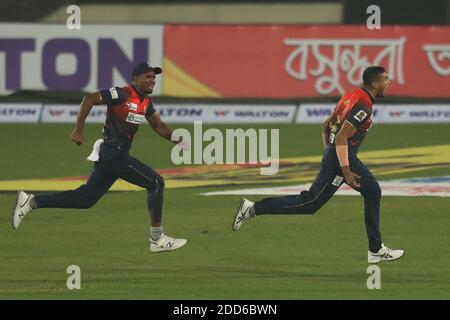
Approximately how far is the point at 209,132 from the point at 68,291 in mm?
16999

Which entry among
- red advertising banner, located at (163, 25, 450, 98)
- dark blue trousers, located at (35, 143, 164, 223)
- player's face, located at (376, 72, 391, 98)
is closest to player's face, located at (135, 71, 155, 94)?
dark blue trousers, located at (35, 143, 164, 223)

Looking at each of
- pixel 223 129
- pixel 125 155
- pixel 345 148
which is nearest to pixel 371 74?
pixel 345 148

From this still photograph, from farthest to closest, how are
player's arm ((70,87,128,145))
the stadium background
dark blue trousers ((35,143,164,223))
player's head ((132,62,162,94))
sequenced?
1. dark blue trousers ((35,143,164,223))
2. player's head ((132,62,162,94))
3. player's arm ((70,87,128,145))
4. the stadium background

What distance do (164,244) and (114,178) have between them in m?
0.91

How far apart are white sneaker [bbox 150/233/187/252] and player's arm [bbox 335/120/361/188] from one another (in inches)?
90.5

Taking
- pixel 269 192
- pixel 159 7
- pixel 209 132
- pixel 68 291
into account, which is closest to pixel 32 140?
pixel 209 132

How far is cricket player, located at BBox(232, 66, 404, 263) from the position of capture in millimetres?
15008

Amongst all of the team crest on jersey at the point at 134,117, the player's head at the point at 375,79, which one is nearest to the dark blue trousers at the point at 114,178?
the team crest on jersey at the point at 134,117

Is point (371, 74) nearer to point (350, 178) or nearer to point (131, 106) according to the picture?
point (350, 178)

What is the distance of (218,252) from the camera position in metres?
16.2

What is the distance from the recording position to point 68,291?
44.4 feet

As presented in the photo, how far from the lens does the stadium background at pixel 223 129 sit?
14648mm

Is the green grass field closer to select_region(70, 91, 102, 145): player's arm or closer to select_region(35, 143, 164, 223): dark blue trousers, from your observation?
select_region(35, 143, 164, 223): dark blue trousers

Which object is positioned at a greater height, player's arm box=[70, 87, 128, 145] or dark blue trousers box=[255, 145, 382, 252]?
player's arm box=[70, 87, 128, 145]
